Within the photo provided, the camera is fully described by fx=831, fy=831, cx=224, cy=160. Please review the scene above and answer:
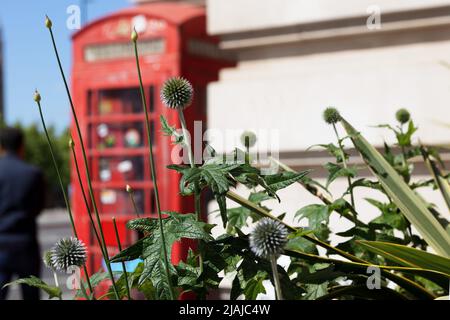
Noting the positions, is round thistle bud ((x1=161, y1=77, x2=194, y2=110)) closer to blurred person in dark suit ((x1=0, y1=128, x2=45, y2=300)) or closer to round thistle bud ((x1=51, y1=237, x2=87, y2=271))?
round thistle bud ((x1=51, y1=237, x2=87, y2=271))

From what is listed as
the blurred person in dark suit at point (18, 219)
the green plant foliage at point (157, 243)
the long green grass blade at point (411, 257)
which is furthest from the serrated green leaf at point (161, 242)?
the blurred person in dark suit at point (18, 219)

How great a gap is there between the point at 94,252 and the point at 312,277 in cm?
566

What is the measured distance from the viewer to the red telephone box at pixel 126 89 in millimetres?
6598

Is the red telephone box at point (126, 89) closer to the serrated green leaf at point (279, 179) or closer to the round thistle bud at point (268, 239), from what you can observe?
the serrated green leaf at point (279, 179)

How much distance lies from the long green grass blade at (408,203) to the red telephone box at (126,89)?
454cm

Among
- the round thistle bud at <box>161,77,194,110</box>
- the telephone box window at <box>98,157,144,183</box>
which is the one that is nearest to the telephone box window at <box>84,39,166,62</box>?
the telephone box window at <box>98,157,144,183</box>

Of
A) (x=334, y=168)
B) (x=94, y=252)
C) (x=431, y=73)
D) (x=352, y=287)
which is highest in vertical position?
Answer: (x=431, y=73)

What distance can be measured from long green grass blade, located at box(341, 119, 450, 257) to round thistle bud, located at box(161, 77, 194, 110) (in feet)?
1.67

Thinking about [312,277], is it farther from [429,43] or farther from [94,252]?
[94,252]

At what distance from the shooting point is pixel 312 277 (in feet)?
5.32

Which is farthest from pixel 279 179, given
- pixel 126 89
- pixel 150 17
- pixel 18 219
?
pixel 126 89

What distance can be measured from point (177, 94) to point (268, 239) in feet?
1.56
